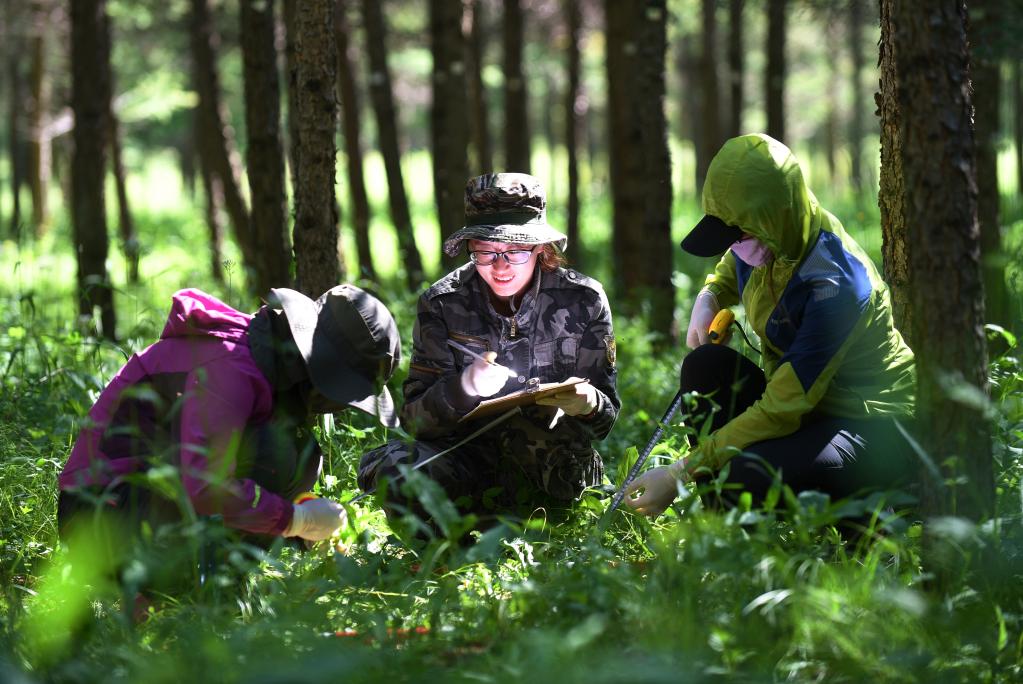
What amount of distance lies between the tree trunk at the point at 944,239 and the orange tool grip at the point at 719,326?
3.91 ft

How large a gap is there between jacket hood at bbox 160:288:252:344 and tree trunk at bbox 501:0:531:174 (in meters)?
9.46

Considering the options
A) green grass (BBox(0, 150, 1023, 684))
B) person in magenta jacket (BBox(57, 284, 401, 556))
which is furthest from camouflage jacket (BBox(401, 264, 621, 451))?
person in magenta jacket (BBox(57, 284, 401, 556))

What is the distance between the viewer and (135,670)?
271 cm

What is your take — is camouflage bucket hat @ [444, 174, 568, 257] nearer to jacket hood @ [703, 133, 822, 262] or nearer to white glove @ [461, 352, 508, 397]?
white glove @ [461, 352, 508, 397]

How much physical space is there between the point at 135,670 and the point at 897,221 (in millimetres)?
3368

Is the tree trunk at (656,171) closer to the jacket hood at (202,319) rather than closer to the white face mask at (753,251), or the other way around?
the white face mask at (753,251)

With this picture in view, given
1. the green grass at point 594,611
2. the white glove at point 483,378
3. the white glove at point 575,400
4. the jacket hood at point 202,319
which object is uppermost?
→ the jacket hood at point 202,319

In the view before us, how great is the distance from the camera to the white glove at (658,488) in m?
3.53

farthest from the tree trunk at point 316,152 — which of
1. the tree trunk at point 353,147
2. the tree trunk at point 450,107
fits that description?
the tree trunk at point 353,147

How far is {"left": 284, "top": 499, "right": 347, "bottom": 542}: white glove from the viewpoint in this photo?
10.6 ft

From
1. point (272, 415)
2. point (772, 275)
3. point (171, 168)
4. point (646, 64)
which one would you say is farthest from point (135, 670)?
point (171, 168)

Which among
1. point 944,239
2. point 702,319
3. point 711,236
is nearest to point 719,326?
point 702,319

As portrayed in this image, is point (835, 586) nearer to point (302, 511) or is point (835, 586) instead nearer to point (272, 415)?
point (302, 511)

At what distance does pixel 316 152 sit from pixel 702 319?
7.17 ft
